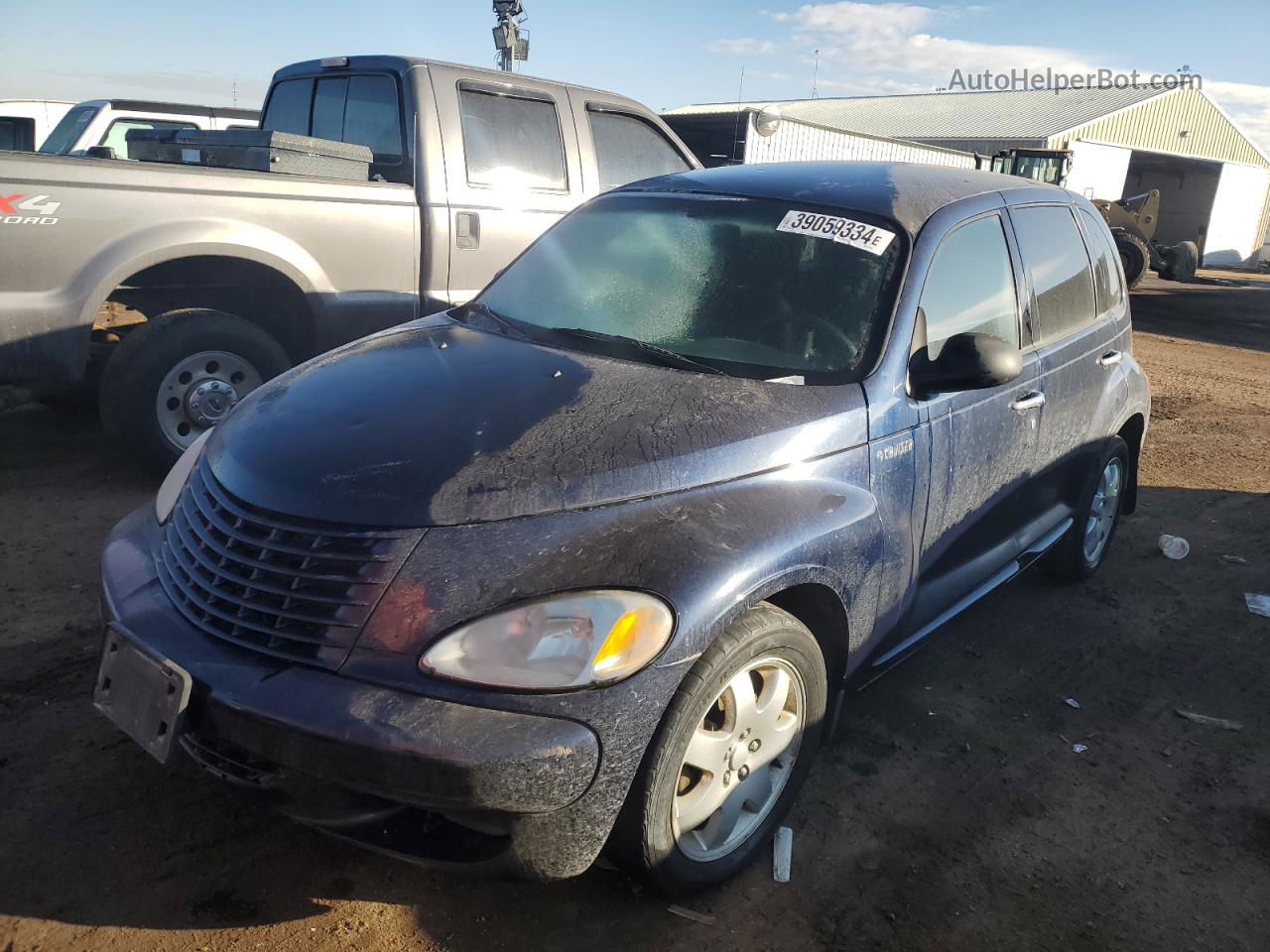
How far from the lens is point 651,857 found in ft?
7.23

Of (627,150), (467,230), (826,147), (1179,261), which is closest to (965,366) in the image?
(467,230)

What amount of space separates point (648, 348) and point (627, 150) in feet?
12.7

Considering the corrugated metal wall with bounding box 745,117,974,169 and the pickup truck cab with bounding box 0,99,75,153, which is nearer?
the pickup truck cab with bounding box 0,99,75,153

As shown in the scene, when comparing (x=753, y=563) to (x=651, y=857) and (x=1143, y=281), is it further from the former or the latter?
(x=1143, y=281)

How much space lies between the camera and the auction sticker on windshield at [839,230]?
9.91 feet

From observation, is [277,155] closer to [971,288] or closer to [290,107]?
[290,107]

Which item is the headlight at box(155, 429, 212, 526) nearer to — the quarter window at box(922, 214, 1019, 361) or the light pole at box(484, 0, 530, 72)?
the quarter window at box(922, 214, 1019, 361)

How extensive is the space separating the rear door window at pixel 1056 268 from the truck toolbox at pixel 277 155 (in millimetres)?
3452

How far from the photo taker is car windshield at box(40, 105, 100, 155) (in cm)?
886

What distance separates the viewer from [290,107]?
643 cm

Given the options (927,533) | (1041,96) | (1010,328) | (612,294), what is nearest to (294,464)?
(612,294)

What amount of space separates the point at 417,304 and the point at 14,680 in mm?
2918

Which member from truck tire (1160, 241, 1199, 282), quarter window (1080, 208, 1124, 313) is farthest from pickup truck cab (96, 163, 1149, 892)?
truck tire (1160, 241, 1199, 282)

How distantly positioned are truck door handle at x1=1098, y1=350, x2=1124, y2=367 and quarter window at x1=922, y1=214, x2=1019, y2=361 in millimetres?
896
